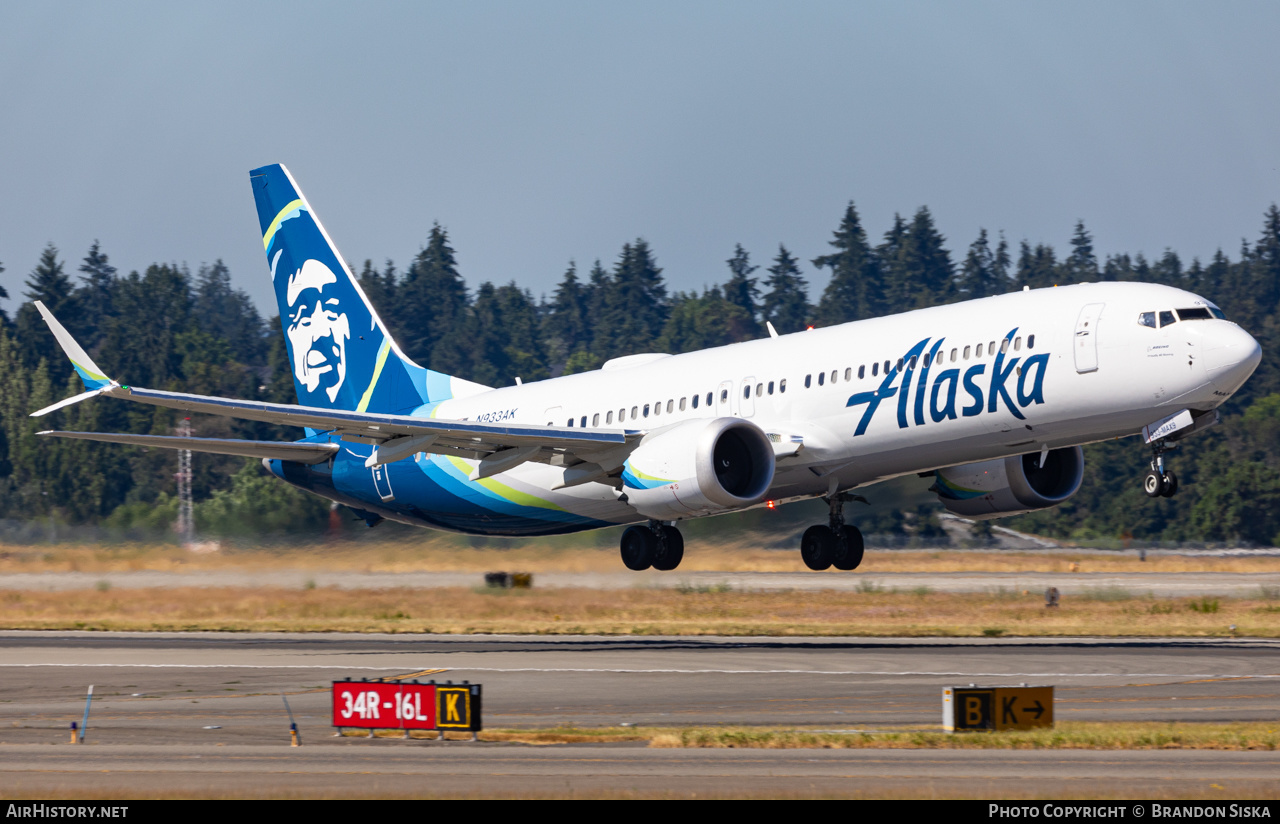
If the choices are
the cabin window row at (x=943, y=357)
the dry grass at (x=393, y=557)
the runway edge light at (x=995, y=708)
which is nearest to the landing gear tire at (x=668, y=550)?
the cabin window row at (x=943, y=357)

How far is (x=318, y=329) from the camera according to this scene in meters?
46.0

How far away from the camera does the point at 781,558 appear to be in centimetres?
5772

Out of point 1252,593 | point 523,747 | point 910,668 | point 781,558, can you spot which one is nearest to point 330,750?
point 523,747

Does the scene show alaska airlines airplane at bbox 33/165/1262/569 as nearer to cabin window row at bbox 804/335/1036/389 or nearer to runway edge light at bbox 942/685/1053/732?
cabin window row at bbox 804/335/1036/389

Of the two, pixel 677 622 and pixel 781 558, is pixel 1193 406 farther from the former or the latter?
pixel 781 558

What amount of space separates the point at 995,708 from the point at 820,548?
1552cm

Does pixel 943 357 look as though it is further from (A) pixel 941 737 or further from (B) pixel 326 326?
(B) pixel 326 326

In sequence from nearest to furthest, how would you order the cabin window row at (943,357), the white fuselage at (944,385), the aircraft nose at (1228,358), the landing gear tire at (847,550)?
the aircraft nose at (1228,358) → the white fuselage at (944,385) → the cabin window row at (943,357) → the landing gear tire at (847,550)

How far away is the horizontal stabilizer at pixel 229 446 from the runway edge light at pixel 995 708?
64.3 feet

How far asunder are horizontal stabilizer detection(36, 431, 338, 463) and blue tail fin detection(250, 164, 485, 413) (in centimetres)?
234

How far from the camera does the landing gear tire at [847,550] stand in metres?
39.2

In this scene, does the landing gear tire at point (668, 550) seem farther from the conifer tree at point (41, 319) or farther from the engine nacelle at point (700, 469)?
the conifer tree at point (41, 319)

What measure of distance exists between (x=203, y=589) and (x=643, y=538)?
722 inches

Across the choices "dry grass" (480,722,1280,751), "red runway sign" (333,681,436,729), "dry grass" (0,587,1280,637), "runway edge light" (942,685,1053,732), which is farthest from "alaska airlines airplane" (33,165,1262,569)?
"red runway sign" (333,681,436,729)
